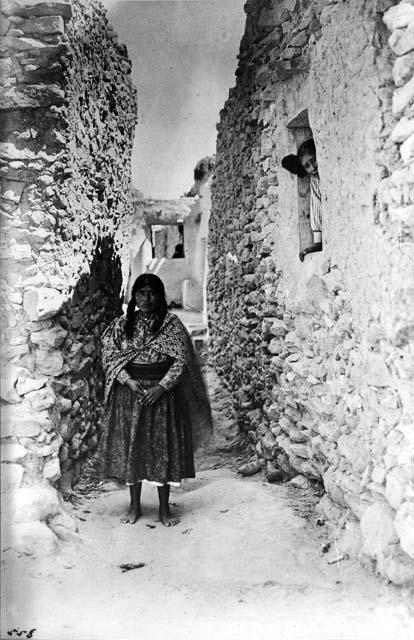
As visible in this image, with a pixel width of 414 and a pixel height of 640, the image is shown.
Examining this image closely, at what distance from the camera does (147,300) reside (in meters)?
2.27

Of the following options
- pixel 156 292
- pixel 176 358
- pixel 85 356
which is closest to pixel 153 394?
pixel 176 358

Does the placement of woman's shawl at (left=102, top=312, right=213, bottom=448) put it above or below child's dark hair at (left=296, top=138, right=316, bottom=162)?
below

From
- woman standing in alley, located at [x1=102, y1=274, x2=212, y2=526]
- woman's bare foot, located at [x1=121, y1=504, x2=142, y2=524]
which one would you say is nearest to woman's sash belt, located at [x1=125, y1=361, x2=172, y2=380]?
woman standing in alley, located at [x1=102, y1=274, x2=212, y2=526]

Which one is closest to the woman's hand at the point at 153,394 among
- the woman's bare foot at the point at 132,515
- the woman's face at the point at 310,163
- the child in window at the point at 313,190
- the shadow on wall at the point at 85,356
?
the shadow on wall at the point at 85,356

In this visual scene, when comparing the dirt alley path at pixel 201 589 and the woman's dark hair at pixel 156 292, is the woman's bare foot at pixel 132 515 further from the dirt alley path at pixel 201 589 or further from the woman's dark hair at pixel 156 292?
the woman's dark hair at pixel 156 292

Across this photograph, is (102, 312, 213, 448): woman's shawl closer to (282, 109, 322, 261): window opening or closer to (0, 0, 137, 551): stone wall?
(0, 0, 137, 551): stone wall

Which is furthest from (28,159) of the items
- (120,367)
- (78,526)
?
(78,526)

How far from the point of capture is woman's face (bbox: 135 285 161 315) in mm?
2260

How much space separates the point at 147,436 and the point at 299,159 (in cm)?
133

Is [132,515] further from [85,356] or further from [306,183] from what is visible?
[306,183]

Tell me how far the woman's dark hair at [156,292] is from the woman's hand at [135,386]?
0.18 metres

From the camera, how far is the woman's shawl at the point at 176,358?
232 cm

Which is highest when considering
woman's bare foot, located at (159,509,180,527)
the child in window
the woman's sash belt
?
the child in window

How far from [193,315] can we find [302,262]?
52 cm
